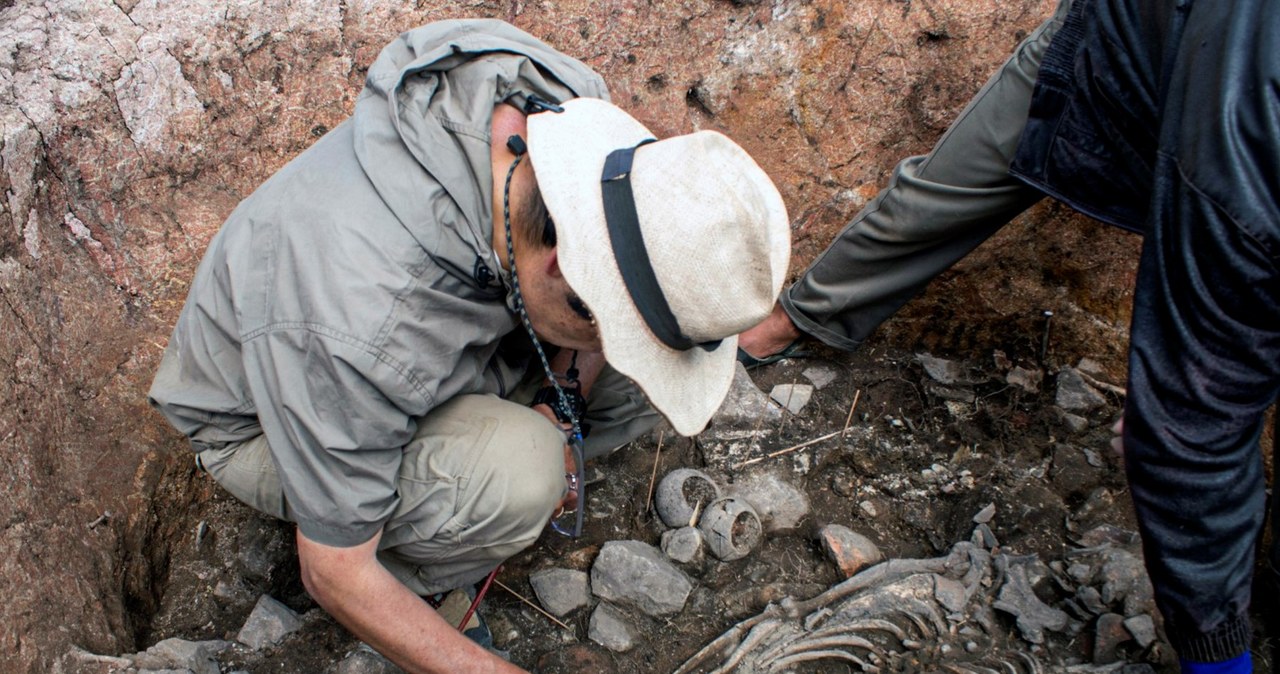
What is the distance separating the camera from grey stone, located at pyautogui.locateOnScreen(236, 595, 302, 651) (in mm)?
2246

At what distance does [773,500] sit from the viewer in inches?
106

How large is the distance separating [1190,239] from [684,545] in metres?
1.44

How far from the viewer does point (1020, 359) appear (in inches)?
123

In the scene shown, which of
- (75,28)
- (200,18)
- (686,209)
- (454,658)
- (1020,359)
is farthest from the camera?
(1020,359)

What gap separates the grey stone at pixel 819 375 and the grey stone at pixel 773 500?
457mm

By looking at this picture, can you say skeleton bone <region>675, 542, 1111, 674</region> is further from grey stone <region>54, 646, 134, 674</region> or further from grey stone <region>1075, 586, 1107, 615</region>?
grey stone <region>54, 646, 134, 674</region>

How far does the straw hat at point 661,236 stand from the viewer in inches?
61.3

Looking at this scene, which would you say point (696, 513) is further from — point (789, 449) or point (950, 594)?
point (950, 594)

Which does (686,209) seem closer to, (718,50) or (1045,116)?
(1045,116)

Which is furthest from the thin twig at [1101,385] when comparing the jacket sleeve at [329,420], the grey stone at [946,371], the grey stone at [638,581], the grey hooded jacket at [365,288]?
the jacket sleeve at [329,420]

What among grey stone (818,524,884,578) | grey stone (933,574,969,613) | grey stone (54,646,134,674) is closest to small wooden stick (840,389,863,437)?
grey stone (818,524,884,578)

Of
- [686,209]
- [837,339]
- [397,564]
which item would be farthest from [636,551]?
[686,209]

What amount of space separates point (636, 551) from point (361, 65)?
180 centimetres

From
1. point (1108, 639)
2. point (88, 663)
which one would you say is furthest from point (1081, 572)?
point (88, 663)
